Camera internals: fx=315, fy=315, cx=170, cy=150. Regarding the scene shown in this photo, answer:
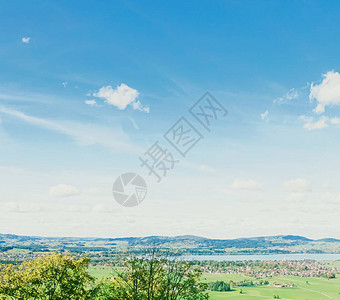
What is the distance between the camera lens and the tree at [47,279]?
17594mm

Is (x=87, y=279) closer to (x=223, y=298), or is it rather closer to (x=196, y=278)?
(x=196, y=278)

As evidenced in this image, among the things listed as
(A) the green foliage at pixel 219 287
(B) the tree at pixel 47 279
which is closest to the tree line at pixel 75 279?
(B) the tree at pixel 47 279

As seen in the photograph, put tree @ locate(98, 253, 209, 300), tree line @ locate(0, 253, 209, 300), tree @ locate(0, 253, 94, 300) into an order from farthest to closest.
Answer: tree @ locate(98, 253, 209, 300) → tree line @ locate(0, 253, 209, 300) → tree @ locate(0, 253, 94, 300)

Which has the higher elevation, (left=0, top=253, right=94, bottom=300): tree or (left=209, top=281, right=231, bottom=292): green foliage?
(left=0, top=253, right=94, bottom=300): tree

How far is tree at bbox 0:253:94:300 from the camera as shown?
17.6 meters

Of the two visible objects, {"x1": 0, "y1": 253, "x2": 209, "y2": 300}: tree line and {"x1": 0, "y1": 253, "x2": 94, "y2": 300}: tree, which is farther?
{"x1": 0, "y1": 253, "x2": 209, "y2": 300}: tree line

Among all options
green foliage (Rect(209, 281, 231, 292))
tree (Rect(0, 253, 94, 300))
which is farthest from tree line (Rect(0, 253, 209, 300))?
green foliage (Rect(209, 281, 231, 292))

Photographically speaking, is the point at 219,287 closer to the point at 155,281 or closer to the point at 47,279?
the point at 155,281

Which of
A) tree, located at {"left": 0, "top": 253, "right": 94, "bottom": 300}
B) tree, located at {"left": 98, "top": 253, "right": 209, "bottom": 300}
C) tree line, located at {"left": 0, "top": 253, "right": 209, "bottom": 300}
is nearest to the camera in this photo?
tree, located at {"left": 0, "top": 253, "right": 94, "bottom": 300}

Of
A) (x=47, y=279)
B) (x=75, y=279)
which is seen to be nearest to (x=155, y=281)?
(x=75, y=279)

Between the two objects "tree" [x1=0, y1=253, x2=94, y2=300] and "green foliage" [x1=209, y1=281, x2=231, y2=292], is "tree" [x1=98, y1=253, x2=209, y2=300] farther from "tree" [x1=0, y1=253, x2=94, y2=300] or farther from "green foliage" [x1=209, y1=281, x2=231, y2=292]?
"green foliage" [x1=209, y1=281, x2=231, y2=292]

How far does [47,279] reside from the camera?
18.3 m

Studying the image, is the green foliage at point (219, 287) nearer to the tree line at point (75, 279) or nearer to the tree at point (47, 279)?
the tree line at point (75, 279)

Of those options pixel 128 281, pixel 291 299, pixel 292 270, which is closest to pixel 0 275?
pixel 128 281
